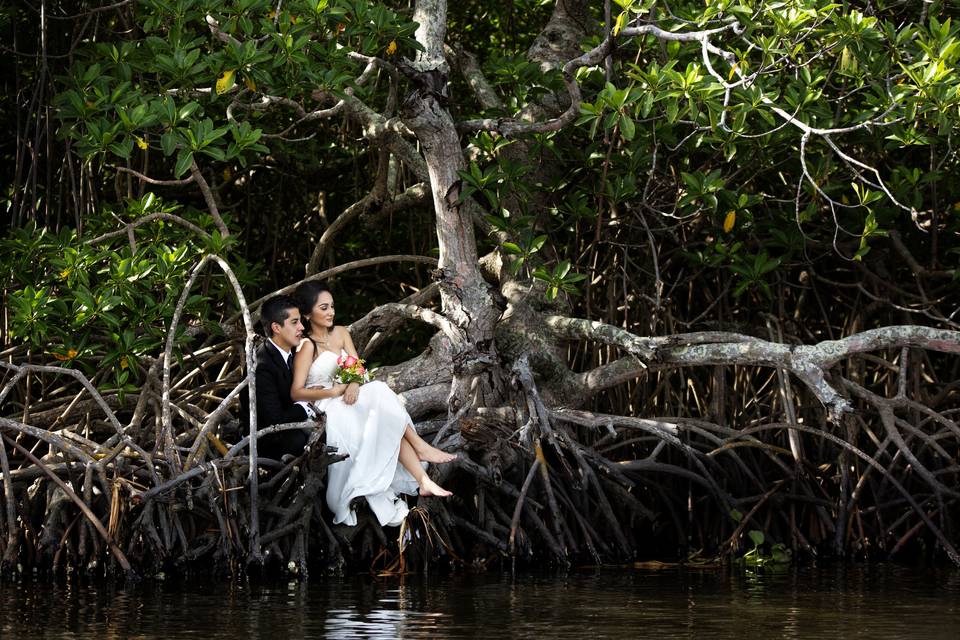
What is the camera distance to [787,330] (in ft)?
29.0

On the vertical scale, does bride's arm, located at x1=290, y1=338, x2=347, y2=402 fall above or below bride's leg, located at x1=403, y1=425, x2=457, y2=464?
above

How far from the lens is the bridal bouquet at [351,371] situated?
7.02m

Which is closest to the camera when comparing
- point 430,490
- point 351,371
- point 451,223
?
point 430,490

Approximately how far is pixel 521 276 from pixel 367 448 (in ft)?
5.40

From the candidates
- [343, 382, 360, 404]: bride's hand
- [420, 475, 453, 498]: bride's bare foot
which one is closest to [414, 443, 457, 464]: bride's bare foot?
[420, 475, 453, 498]: bride's bare foot

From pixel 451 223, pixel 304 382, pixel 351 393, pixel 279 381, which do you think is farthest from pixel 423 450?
pixel 451 223

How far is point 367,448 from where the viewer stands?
705cm

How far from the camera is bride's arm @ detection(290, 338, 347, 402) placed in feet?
23.4

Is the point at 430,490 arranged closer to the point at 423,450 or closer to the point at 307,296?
the point at 423,450

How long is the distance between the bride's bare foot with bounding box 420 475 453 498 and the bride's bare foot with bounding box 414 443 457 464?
0.14 m

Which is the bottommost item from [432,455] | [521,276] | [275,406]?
[432,455]

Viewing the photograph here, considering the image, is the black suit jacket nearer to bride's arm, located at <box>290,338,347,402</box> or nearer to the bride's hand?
bride's arm, located at <box>290,338,347,402</box>

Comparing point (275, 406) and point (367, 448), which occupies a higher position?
point (275, 406)

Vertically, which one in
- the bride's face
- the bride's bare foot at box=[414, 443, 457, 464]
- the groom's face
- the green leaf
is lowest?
the bride's bare foot at box=[414, 443, 457, 464]
